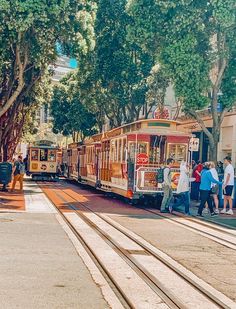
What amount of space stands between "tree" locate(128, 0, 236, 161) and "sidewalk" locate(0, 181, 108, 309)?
50.1 ft

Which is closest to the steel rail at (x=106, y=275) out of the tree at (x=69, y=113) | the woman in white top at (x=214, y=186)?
the woman in white top at (x=214, y=186)

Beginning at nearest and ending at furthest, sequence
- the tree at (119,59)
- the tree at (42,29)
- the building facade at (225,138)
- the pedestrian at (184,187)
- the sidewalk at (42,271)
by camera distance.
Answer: the sidewalk at (42,271) < the pedestrian at (184,187) < the tree at (42,29) < the building facade at (225,138) < the tree at (119,59)

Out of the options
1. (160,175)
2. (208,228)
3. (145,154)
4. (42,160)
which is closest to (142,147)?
(145,154)

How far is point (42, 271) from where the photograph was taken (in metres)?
8.23

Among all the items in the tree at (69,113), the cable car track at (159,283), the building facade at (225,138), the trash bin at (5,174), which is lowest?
the cable car track at (159,283)

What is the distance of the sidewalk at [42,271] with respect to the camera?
6.61 metres

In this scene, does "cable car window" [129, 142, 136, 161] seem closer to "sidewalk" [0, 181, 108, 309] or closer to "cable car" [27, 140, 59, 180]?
"sidewalk" [0, 181, 108, 309]

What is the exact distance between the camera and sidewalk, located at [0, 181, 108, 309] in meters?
6.61

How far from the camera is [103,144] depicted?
92.4 ft

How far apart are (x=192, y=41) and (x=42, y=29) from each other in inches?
272

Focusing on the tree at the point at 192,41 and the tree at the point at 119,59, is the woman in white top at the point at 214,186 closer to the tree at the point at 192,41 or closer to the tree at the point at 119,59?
the tree at the point at 192,41

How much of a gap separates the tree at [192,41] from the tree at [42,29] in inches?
116

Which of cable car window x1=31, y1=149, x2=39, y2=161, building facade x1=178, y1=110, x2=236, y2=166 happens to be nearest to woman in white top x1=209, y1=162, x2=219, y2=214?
building facade x1=178, y1=110, x2=236, y2=166

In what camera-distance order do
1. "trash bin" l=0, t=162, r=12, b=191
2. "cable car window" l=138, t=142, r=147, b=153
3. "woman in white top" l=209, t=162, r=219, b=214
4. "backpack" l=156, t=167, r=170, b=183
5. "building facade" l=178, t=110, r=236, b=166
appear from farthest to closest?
"building facade" l=178, t=110, r=236, b=166 < "trash bin" l=0, t=162, r=12, b=191 < "cable car window" l=138, t=142, r=147, b=153 < "backpack" l=156, t=167, r=170, b=183 < "woman in white top" l=209, t=162, r=219, b=214
